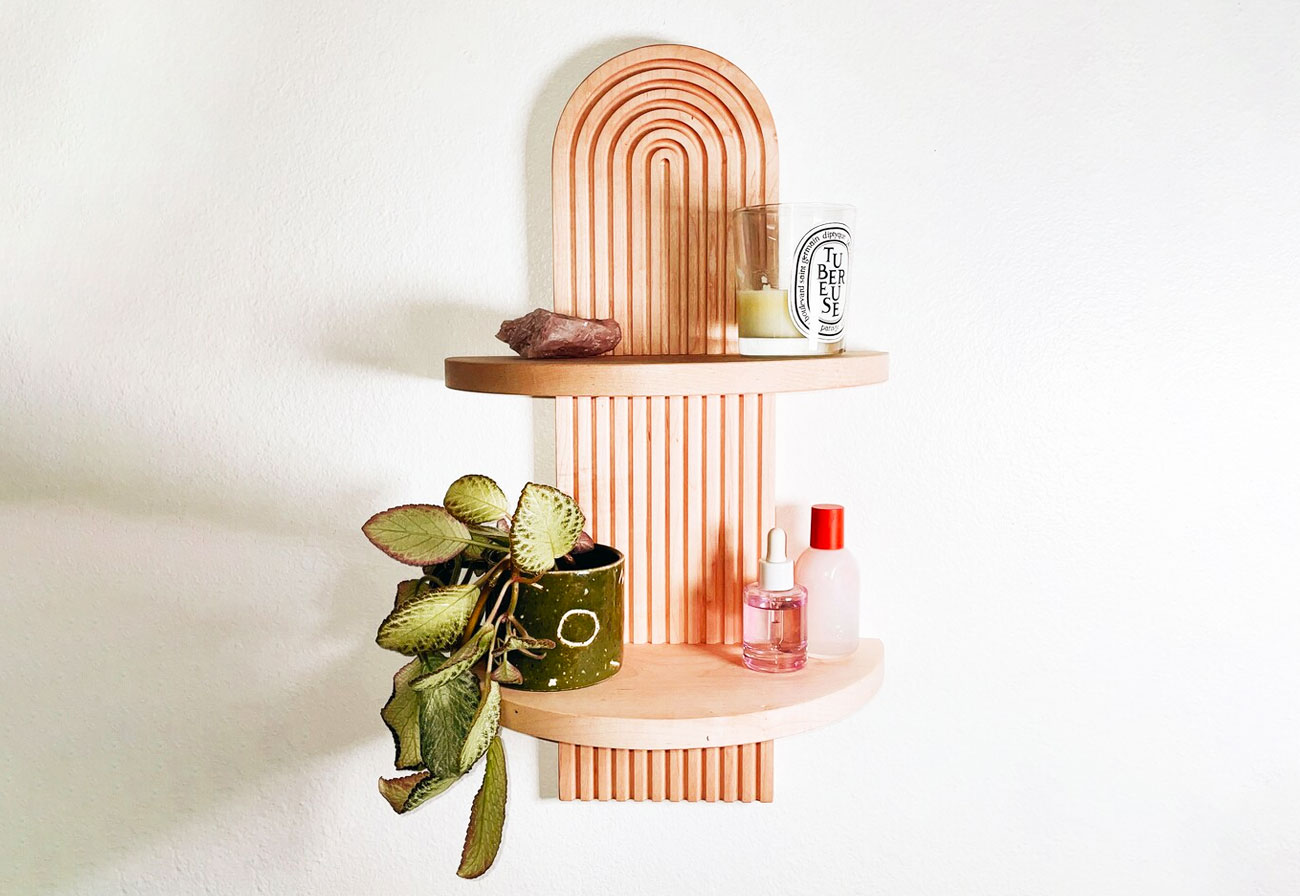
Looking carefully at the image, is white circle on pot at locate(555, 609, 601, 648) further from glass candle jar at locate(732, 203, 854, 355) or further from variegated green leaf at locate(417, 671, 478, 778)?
glass candle jar at locate(732, 203, 854, 355)

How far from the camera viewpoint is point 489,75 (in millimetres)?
784

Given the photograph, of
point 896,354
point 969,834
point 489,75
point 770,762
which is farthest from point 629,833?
point 489,75

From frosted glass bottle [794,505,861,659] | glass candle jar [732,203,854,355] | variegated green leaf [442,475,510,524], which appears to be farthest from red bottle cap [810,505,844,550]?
variegated green leaf [442,475,510,524]

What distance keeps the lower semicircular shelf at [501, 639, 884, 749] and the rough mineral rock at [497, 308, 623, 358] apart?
0.23 m

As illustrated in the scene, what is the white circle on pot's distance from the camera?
2.21ft

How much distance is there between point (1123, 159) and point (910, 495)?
0.31 metres

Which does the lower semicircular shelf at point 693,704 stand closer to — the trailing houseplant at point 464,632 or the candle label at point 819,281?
the trailing houseplant at point 464,632

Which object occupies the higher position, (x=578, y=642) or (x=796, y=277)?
(x=796, y=277)

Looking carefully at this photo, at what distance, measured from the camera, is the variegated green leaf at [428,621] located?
621 mm

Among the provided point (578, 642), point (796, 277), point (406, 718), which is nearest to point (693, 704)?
point (578, 642)

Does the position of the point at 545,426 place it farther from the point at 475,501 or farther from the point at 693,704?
the point at 693,704

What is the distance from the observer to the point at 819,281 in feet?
2.19

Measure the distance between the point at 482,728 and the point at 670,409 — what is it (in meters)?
0.29

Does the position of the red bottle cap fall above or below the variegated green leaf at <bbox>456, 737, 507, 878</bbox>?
above
